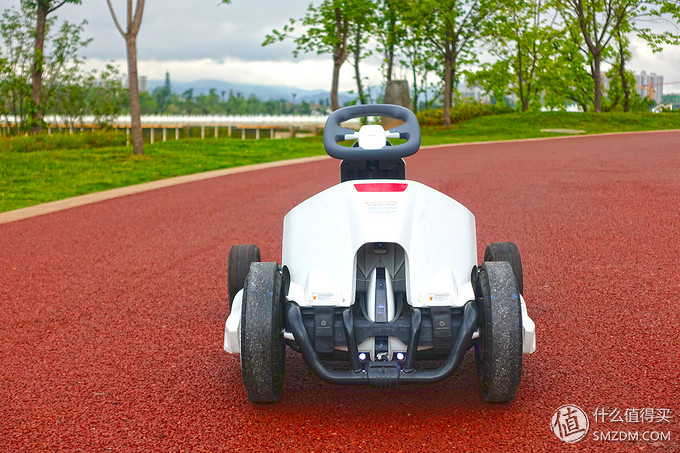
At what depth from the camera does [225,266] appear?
7027mm

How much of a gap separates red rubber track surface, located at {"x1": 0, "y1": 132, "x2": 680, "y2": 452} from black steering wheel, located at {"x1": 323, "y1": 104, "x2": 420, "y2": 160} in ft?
3.93

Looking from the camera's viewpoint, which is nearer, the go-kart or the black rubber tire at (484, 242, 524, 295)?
the go-kart

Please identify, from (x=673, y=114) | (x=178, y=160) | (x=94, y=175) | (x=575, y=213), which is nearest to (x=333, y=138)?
(x=575, y=213)

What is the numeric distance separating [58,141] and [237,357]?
20661 mm

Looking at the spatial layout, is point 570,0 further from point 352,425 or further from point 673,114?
point 352,425

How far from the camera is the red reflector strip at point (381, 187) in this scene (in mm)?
3633

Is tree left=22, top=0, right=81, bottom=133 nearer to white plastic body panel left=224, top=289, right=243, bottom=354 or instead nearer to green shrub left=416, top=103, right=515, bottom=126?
green shrub left=416, top=103, right=515, bottom=126

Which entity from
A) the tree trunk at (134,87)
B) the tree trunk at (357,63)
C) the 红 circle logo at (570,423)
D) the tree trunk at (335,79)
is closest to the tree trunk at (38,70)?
the tree trunk at (134,87)

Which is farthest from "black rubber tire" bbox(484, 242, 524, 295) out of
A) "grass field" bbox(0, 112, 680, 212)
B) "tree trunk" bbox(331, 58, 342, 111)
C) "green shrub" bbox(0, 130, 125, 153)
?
"tree trunk" bbox(331, 58, 342, 111)

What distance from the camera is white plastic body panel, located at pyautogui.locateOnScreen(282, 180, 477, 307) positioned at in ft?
11.4

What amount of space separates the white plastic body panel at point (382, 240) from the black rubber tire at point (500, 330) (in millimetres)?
119

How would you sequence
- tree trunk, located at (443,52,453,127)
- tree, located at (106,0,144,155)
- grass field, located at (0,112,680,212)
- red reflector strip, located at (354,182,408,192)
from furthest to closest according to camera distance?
tree trunk, located at (443,52,453,127)
tree, located at (106,0,144,155)
grass field, located at (0,112,680,212)
red reflector strip, located at (354,182,408,192)

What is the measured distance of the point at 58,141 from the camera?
23266 mm

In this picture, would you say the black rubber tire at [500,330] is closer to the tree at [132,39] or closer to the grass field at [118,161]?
the grass field at [118,161]
